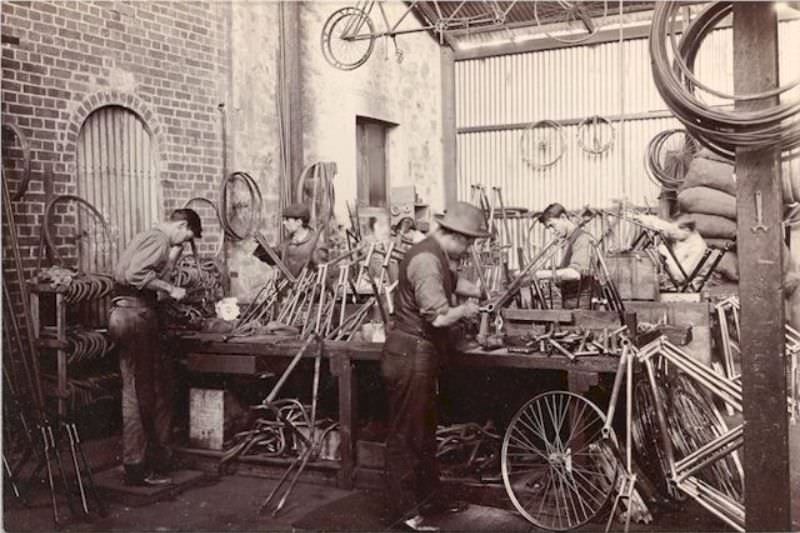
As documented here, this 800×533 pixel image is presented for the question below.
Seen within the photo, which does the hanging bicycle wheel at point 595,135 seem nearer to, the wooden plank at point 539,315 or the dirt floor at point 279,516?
the wooden plank at point 539,315

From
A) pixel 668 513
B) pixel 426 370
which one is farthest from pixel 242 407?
pixel 668 513

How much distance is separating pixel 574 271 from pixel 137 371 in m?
3.91

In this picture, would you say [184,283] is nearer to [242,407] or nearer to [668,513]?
[242,407]

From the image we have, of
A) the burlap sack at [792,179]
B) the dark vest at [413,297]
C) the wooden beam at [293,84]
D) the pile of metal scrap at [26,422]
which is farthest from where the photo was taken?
the wooden beam at [293,84]

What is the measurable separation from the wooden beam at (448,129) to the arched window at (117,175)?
807cm

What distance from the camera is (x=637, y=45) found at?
48.5 feet

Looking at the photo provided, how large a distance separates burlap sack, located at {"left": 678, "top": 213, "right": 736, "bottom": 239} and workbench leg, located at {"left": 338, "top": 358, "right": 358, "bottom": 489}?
583 centimetres

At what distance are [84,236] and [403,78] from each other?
790 centimetres

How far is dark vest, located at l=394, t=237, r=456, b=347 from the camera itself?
210 inches

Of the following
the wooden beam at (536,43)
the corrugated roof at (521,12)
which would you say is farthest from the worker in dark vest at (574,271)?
Result: the corrugated roof at (521,12)

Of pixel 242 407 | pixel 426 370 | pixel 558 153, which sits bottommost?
pixel 242 407

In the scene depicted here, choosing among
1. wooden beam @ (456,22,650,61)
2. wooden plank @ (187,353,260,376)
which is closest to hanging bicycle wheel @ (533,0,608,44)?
wooden beam @ (456,22,650,61)

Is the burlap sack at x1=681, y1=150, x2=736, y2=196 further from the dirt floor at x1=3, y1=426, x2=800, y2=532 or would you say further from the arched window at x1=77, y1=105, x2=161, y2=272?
→ the arched window at x1=77, y1=105, x2=161, y2=272

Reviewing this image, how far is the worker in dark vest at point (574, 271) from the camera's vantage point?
25.0 feet
